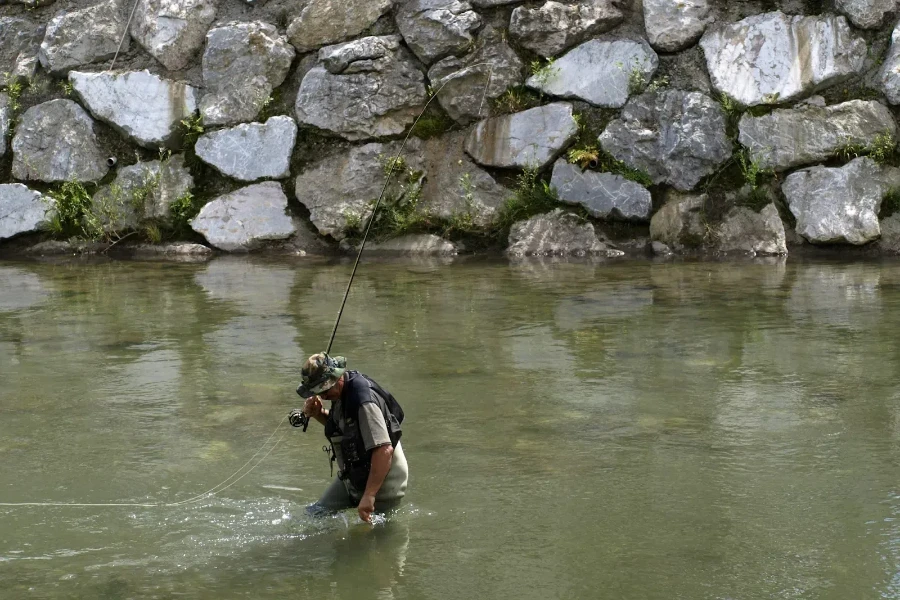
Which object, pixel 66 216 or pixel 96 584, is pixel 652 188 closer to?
pixel 66 216

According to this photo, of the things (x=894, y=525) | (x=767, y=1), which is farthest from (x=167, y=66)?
(x=894, y=525)

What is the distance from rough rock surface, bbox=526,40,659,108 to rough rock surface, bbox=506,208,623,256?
145 cm

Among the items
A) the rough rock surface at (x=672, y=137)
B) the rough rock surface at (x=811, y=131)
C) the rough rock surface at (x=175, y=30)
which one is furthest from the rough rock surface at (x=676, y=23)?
the rough rock surface at (x=175, y=30)

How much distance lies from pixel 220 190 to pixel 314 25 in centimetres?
239

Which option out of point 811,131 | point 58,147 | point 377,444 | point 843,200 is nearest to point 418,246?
point 811,131

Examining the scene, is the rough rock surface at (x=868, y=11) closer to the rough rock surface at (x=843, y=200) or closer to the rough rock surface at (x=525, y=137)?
the rough rock surface at (x=843, y=200)

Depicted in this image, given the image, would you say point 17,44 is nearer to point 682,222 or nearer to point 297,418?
point 682,222

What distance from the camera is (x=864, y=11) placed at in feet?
40.8

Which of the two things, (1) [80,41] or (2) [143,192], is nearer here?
(2) [143,192]

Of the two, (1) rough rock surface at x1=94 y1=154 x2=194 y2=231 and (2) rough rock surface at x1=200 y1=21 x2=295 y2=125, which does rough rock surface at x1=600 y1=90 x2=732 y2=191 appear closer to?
(2) rough rock surface at x1=200 y1=21 x2=295 y2=125

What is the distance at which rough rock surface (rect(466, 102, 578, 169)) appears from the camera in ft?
42.8

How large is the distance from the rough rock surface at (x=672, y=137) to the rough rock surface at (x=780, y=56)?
0.42 metres

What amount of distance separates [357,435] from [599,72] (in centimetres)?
909

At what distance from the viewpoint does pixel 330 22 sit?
13945 mm
